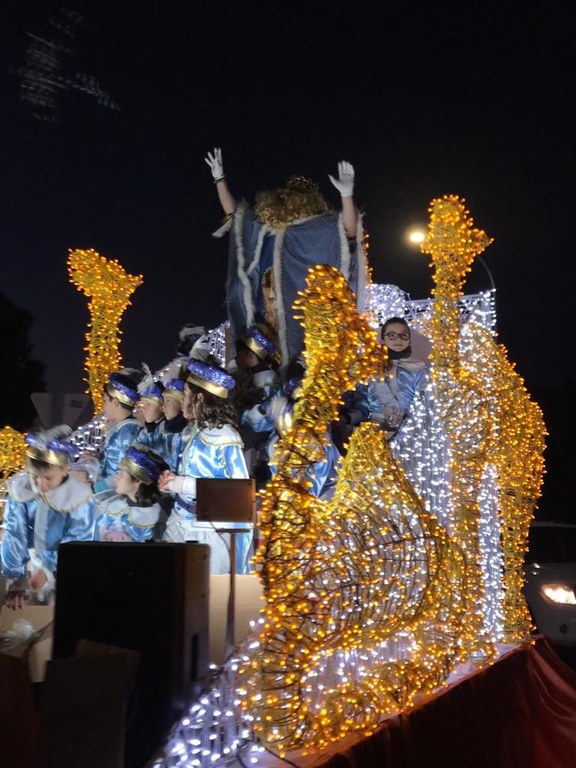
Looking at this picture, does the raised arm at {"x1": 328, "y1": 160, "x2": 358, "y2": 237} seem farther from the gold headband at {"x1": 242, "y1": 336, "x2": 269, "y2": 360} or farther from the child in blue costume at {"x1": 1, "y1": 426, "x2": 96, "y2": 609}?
the child in blue costume at {"x1": 1, "y1": 426, "x2": 96, "y2": 609}

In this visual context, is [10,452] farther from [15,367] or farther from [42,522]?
[15,367]

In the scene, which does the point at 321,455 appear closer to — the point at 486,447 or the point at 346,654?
the point at 346,654

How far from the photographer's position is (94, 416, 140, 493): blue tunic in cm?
Answer: 668

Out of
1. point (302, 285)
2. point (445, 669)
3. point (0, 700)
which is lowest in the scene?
point (445, 669)

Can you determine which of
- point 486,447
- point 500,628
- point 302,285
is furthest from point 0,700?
point 302,285

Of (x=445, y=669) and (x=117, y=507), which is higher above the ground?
(x=117, y=507)

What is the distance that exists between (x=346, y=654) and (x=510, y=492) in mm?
Result: 3443

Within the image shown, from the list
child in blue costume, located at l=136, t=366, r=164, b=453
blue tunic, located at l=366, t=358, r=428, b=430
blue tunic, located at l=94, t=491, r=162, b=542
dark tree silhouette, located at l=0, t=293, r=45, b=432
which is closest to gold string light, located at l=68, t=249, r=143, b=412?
child in blue costume, located at l=136, t=366, r=164, b=453

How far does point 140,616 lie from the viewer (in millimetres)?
2691

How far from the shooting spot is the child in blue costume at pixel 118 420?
6.72 metres

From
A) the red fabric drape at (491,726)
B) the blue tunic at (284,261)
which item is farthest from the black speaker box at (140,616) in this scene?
the blue tunic at (284,261)

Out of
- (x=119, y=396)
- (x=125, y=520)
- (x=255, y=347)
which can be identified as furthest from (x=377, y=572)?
(x=255, y=347)

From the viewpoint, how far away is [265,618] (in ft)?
9.22

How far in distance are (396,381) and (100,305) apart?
366 centimetres
